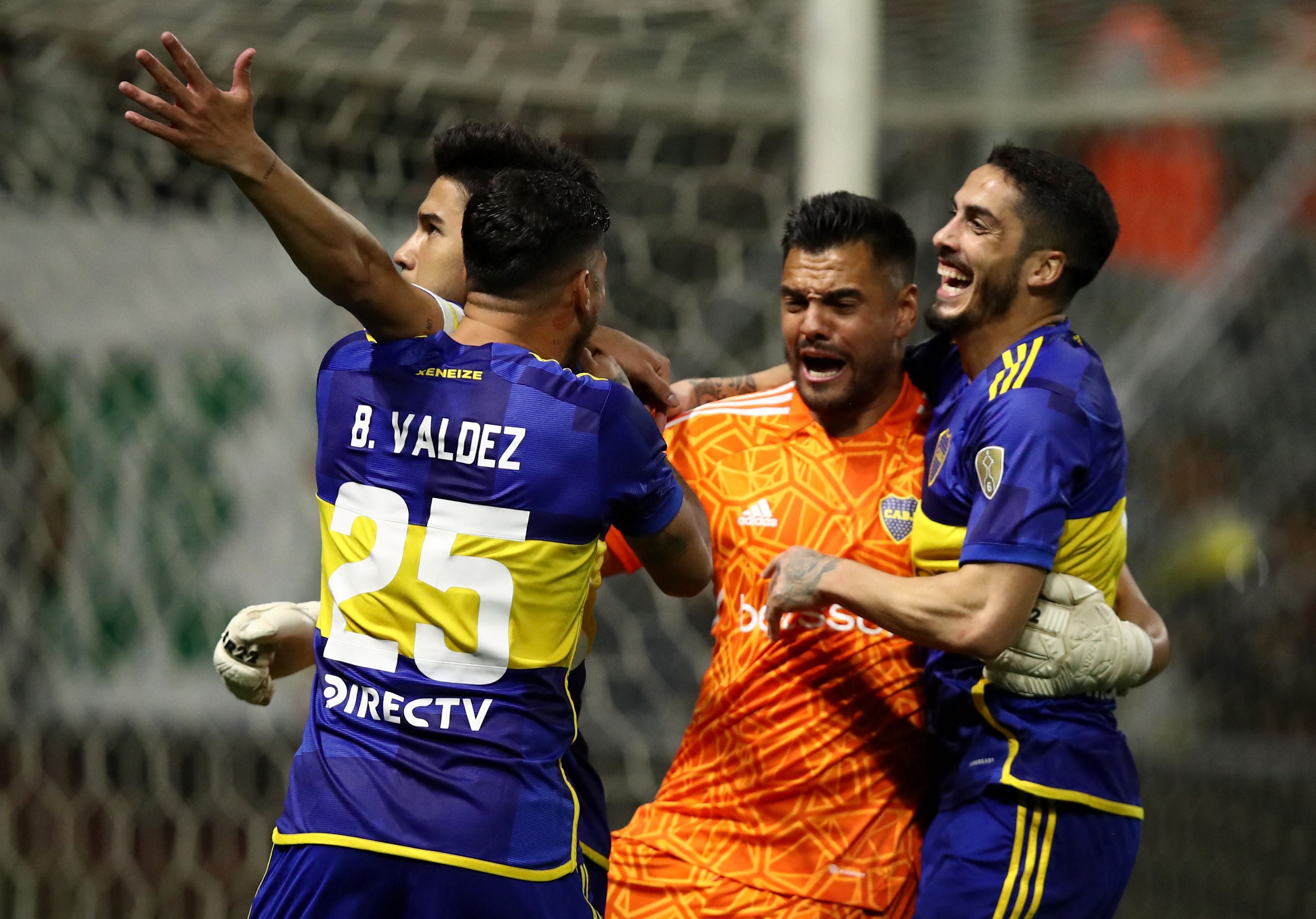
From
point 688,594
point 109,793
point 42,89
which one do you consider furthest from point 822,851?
point 42,89

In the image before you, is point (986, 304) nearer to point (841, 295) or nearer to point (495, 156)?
point (841, 295)

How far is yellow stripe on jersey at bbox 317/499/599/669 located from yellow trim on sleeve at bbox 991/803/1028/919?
0.90 metres

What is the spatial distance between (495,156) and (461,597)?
0.95m

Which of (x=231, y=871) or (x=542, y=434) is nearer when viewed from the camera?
(x=542, y=434)

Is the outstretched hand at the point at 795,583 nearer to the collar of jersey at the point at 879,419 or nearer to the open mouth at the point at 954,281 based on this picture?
the collar of jersey at the point at 879,419

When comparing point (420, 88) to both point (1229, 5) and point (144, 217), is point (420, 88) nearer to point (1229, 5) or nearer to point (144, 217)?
point (144, 217)

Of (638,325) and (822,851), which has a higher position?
(638,325)

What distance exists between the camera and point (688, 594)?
2385 millimetres

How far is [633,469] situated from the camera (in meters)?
2.14

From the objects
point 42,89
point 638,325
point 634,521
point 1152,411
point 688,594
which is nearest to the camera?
point 634,521

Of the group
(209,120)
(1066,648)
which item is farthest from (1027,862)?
(209,120)

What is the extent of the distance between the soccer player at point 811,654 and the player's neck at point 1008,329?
23 centimetres

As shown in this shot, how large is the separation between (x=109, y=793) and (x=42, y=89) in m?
2.68

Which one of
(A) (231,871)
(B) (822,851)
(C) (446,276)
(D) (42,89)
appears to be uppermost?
(D) (42,89)
